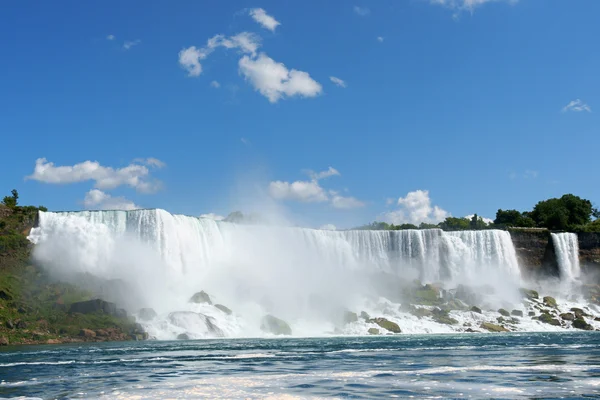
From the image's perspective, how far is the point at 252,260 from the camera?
6675 cm

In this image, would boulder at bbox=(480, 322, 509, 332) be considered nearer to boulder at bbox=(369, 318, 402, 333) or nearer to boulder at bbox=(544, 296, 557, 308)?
boulder at bbox=(369, 318, 402, 333)

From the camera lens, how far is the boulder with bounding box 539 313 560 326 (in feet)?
204

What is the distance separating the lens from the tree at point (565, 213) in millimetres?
95375

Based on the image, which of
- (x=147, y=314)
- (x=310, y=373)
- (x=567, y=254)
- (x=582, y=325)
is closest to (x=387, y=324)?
(x=147, y=314)

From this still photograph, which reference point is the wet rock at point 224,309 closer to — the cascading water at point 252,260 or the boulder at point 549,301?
the cascading water at point 252,260

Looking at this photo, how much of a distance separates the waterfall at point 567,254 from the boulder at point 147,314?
5234cm

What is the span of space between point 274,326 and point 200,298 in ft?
23.8

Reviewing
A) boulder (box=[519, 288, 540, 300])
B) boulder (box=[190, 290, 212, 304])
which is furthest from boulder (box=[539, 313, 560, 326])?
boulder (box=[190, 290, 212, 304])

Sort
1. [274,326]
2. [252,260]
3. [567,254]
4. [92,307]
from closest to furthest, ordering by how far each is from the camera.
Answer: [92,307] < [274,326] < [252,260] < [567,254]

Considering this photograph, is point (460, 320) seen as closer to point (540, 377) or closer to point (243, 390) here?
point (540, 377)

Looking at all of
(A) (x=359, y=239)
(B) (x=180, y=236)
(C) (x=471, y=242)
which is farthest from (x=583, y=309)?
(B) (x=180, y=236)

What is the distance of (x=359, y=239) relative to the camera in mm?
75062

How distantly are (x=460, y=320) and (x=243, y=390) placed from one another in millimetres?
46600

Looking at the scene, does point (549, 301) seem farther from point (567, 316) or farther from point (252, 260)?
point (252, 260)
